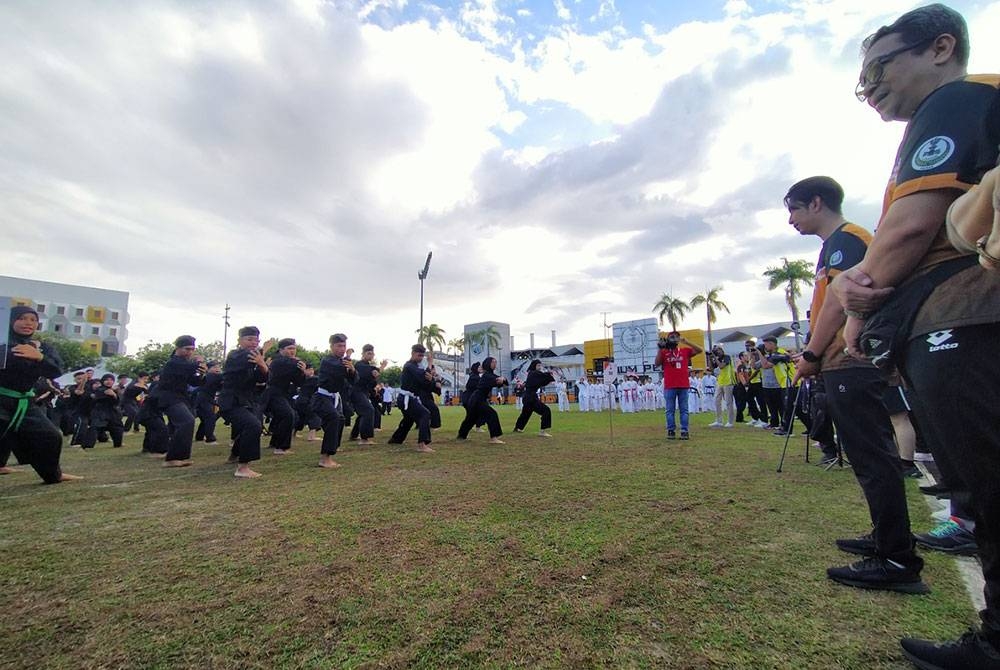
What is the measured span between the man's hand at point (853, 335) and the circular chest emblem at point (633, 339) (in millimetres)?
33651

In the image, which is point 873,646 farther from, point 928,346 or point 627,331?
point 627,331

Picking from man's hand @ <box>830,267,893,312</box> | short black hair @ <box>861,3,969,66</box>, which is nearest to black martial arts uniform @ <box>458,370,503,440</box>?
man's hand @ <box>830,267,893,312</box>

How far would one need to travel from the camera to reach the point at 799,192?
9.53ft

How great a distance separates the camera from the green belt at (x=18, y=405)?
5141mm

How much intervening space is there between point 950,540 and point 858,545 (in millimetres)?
656

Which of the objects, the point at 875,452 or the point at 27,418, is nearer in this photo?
the point at 875,452

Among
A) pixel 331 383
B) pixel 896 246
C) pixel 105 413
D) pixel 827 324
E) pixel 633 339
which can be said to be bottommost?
pixel 105 413

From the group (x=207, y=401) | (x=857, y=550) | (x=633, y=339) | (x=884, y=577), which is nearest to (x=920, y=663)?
(x=884, y=577)

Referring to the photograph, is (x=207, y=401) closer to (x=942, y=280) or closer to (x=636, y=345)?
(x=942, y=280)

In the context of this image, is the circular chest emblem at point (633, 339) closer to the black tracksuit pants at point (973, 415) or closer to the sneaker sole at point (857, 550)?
the sneaker sole at point (857, 550)

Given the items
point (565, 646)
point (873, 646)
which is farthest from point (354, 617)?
point (873, 646)

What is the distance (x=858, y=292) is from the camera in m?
1.65

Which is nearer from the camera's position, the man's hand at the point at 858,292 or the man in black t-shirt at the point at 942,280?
the man in black t-shirt at the point at 942,280

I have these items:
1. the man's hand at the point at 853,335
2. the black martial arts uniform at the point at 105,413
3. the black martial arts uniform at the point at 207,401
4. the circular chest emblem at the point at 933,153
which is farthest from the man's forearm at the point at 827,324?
the black martial arts uniform at the point at 105,413
